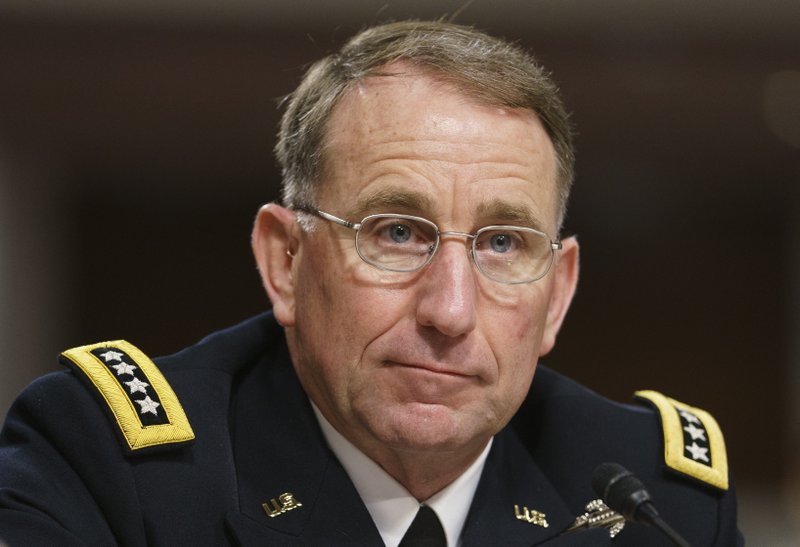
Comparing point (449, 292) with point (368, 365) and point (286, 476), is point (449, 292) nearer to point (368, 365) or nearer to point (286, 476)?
point (368, 365)

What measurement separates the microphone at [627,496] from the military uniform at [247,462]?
0.40 m

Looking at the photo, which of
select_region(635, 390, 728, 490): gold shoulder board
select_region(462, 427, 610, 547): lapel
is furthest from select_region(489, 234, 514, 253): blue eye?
select_region(635, 390, 728, 490): gold shoulder board

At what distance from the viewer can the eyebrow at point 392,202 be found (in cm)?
221

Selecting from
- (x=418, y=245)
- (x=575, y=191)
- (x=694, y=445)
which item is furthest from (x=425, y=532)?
(x=575, y=191)

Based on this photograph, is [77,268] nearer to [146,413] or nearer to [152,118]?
[152,118]

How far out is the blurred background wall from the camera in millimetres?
5859

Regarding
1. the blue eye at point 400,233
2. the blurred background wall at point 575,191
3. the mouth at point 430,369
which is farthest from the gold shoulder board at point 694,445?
the blurred background wall at point 575,191

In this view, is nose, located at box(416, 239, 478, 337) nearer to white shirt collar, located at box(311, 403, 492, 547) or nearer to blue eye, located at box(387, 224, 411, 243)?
blue eye, located at box(387, 224, 411, 243)

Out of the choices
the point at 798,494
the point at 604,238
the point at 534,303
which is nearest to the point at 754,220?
the point at 604,238

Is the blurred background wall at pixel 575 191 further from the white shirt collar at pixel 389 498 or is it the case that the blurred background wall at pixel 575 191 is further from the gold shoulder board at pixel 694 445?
the white shirt collar at pixel 389 498

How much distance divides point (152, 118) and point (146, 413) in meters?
4.49

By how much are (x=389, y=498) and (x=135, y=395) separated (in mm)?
575

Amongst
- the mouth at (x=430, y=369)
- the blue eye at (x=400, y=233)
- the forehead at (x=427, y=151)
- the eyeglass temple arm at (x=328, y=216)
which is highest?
the forehead at (x=427, y=151)

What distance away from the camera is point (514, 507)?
8.20ft
